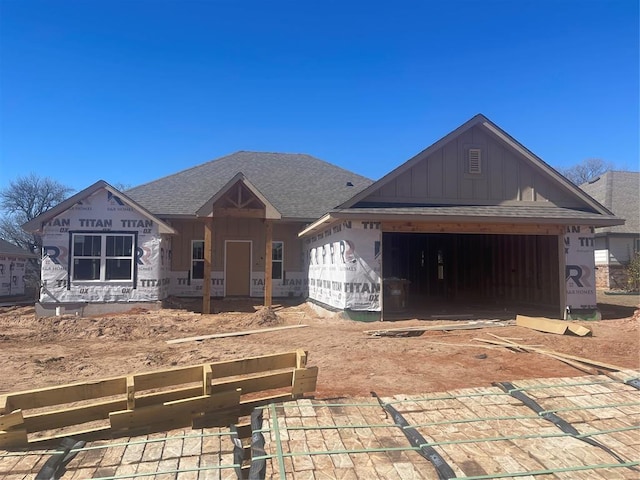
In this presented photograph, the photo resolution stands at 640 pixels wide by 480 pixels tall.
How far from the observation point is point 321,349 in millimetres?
9281

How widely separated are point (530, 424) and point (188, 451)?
3.43m

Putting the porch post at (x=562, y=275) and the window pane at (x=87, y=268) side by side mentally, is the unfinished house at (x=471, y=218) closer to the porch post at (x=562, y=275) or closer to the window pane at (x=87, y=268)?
the porch post at (x=562, y=275)

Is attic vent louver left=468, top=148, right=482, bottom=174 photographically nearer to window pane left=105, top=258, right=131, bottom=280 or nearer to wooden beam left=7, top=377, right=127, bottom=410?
wooden beam left=7, top=377, right=127, bottom=410

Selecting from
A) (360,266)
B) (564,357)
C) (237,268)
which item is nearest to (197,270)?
(237,268)

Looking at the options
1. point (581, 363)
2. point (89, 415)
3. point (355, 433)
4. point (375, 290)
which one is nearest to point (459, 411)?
point (355, 433)

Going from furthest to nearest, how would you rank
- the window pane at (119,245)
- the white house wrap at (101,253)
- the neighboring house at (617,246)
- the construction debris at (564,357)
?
the neighboring house at (617,246)
the window pane at (119,245)
the white house wrap at (101,253)
the construction debris at (564,357)

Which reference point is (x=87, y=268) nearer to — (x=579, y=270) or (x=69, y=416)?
(x=69, y=416)

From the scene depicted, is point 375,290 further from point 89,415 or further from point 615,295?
point 615,295

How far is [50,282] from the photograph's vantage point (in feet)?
50.2

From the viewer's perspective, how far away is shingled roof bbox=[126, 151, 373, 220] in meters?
18.0

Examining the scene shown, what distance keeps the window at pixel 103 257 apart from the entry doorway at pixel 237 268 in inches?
159

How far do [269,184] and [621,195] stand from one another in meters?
23.0

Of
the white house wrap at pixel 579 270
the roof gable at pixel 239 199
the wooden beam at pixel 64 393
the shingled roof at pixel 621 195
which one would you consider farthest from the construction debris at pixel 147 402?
the shingled roof at pixel 621 195

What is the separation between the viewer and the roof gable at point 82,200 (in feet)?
49.6
